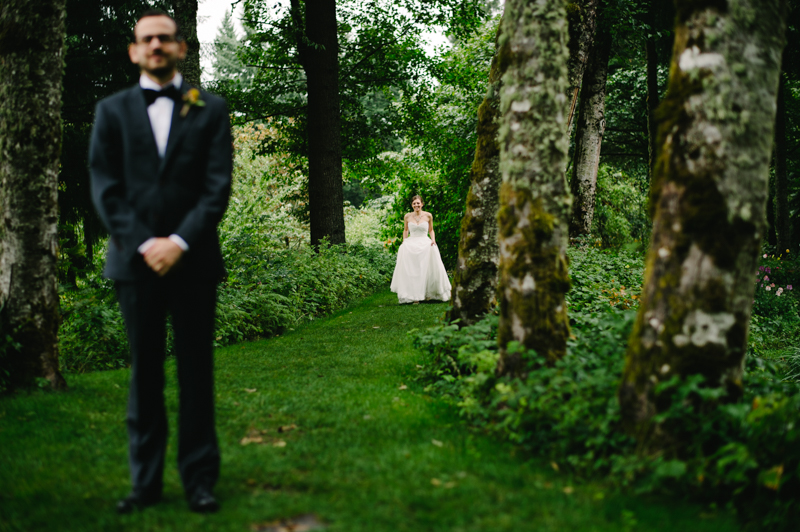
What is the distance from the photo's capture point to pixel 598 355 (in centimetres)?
438

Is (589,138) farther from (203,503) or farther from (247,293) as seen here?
(203,503)

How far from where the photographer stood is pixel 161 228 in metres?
2.91

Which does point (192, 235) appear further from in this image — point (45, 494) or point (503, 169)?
point (503, 169)

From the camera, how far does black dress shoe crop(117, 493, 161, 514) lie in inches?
115

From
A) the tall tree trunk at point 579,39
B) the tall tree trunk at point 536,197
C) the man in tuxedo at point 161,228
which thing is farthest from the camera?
the tall tree trunk at point 579,39

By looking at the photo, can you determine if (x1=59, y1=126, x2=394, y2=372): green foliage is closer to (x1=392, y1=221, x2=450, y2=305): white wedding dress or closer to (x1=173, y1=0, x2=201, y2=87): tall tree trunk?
(x1=392, y1=221, x2=450, y2=305): white wedding dress

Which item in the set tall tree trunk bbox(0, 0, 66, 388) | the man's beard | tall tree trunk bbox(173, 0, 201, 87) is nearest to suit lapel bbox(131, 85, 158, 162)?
the man's beard

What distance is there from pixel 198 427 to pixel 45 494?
997 mm

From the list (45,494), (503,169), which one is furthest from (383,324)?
(45,494)

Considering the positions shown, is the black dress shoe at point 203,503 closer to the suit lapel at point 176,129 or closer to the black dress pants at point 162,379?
the black dress pants at point 162,379

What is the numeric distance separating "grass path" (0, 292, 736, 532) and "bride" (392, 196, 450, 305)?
300 inches

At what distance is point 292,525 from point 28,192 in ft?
13.8

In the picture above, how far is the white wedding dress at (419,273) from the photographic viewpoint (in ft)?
44.9

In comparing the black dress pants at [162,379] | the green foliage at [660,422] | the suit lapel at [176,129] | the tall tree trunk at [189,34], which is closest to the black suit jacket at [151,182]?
the suit lapel at [176,129]
